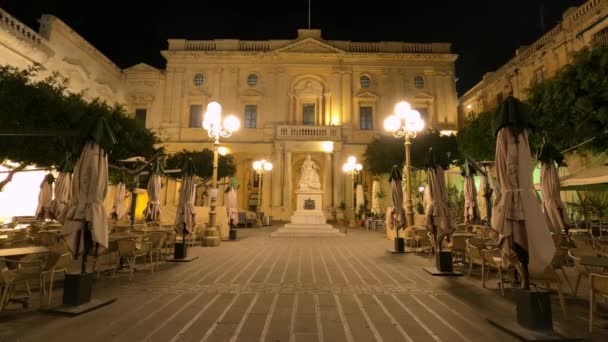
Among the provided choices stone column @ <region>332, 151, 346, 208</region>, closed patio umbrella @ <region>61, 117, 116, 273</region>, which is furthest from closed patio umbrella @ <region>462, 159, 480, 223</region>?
stone column @ <region>332, 151, 346, 208</region>

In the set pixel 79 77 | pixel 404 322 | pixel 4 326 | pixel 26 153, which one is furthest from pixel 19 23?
pixel 404 322

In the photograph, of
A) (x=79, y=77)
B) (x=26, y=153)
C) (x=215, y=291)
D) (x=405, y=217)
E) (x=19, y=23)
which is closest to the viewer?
(x=215, y=291)

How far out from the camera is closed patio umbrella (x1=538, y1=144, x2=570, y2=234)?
713cm

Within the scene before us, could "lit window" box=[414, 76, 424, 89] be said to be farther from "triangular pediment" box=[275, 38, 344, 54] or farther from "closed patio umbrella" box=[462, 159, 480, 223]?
"closed patio umbrella" box=[462, 159, 480, 223]

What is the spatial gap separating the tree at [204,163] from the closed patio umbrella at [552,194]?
22.2 meters

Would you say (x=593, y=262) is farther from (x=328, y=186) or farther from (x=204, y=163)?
(x=204, y=163)

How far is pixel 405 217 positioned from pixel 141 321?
8.26 metres

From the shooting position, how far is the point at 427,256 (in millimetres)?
9039

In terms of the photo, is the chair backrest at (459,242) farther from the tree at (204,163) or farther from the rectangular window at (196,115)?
the rectangular window at (196,115)

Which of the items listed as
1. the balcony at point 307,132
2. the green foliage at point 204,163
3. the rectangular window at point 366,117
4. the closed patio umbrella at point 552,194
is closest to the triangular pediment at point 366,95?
the rectangular window at point 366,117

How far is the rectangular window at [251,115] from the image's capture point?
3055 cm

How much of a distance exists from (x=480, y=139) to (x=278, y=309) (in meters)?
19.9

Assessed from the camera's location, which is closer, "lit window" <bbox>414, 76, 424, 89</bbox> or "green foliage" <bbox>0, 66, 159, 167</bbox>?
"green foliage" <bbox>0, 66, 159, 167</bbox>

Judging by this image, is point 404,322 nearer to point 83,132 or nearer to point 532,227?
point 532,227
